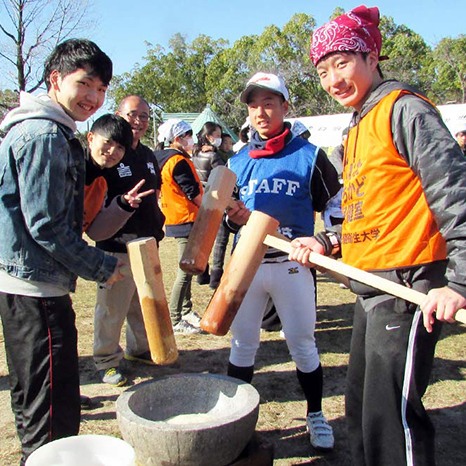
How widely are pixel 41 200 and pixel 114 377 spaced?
243 centimetres

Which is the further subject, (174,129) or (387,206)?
(174,129)

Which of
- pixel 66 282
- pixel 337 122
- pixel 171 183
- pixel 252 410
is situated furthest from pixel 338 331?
pixel 337 122

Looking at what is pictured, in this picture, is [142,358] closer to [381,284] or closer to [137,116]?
[137,116]

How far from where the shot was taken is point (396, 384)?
6.91ft

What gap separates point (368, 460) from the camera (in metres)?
2.24

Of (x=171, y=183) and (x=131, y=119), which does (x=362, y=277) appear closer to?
(x=131, y=119)

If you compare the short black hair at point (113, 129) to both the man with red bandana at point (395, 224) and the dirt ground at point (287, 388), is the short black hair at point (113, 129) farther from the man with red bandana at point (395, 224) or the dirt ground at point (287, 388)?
the dirt ground at point (287, 388)

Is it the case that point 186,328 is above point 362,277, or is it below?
below

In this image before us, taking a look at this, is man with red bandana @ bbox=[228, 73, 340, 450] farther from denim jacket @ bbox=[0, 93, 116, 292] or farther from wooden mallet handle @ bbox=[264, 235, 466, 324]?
denim jacket @ bbox=[0, 93, 116, 292]

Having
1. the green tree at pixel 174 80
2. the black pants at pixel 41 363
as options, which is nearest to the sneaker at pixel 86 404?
the black pants at pixel 41 363

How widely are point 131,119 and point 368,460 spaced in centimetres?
355

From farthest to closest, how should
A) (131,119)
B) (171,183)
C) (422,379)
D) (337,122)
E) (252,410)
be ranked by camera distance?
(337,122), (171,183), (131,119), (252,410), (422,379)

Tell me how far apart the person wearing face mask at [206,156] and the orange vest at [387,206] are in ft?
15.4

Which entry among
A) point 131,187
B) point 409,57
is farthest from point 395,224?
point 409,57
